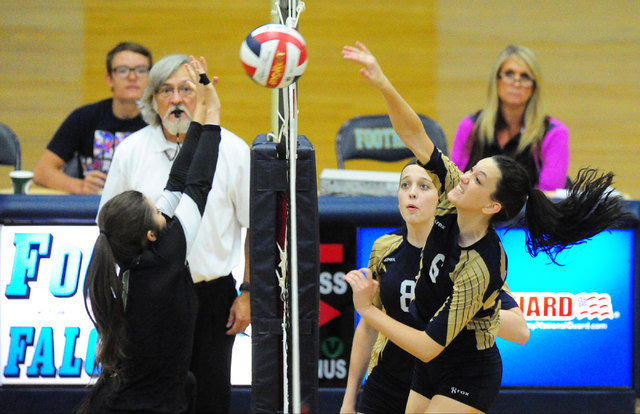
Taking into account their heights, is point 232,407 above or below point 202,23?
below

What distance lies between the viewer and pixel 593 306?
521 cm

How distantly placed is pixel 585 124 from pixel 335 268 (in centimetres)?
583

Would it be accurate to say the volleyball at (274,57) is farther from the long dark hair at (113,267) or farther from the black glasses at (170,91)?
the black glasses at (170,91)

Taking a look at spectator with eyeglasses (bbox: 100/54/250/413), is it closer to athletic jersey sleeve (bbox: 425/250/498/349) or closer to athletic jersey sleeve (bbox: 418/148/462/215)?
athletic jersey sleeve (bbox: 418/148/462/215)

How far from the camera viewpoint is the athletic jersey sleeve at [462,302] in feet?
10.6

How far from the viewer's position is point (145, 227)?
3445 mm

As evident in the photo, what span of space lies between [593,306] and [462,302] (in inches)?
89.2

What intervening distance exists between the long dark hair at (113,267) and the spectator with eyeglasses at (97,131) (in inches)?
95.4

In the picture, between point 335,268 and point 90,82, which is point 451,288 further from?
point 90,82

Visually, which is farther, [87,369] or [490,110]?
[490,110]

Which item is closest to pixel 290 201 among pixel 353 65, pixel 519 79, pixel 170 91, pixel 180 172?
pixel 180 172

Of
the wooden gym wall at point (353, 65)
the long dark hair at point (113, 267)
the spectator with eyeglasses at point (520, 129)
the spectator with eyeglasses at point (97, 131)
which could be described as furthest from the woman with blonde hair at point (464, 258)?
Result: the wooden gym wall at point (353, 65)

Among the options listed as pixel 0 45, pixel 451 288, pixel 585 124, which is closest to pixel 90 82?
pixel 0 45

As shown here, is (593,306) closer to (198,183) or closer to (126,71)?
(198,183)
